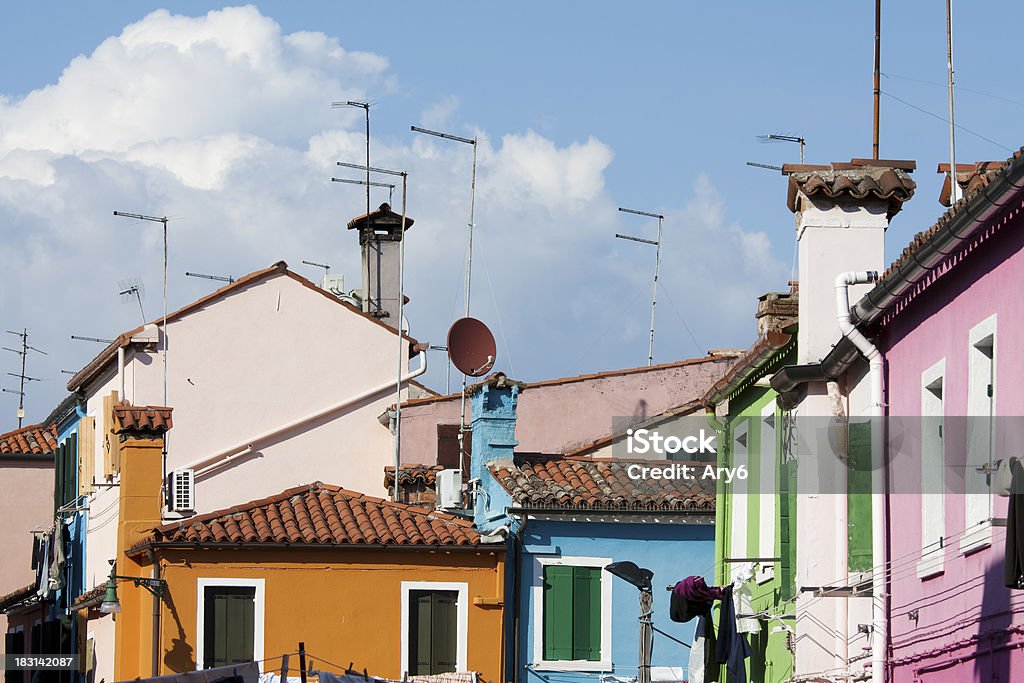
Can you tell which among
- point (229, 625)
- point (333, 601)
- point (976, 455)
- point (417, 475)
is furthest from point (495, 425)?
point (976, 455)

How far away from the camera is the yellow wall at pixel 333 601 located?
25797 millimetres

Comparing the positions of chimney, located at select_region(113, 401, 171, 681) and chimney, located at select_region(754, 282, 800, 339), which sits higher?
chimney, located at select_region(754, 282, 800, 339)

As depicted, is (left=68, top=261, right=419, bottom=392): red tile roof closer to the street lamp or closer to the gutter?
the street lamp

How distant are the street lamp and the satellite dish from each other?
560 cm

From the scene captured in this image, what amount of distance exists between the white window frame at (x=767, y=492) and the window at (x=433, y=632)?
7.32 metres

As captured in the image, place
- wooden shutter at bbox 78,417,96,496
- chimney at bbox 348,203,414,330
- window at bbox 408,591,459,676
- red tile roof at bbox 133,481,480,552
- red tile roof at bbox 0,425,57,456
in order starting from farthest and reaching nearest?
1. red tile roof at bbox 0,425,57,456
2. chimney at bbox 348,203,414,330
3. wooden shutter at bbox 78,417,96,496
4. window at bbox 408,591,459,676
5. red tile roof at bbox 133,481,480,552

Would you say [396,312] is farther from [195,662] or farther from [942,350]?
[942,350]

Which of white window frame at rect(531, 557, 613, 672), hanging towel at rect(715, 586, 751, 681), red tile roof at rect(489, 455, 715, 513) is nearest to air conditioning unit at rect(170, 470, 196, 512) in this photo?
red tile roof at rect(489, 455, 715, 513)

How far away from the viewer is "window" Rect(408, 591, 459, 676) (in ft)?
86.2

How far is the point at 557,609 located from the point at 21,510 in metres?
21.1

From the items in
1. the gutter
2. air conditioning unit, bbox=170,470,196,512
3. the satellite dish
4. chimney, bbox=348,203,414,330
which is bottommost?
air conditioning unit, bbox=170,470,196,512

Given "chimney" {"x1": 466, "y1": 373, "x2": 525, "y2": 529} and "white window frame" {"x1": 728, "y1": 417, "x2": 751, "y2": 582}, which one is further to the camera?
"chimney" {"x1": 466, "y1": 373, "x2": 525, "y2": 529}

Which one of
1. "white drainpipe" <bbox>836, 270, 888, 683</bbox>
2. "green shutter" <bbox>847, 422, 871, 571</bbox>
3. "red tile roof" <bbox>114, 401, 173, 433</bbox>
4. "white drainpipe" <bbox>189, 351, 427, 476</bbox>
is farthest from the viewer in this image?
"white drainpipe" <bbox>189, 351, 427, 476</bbox>

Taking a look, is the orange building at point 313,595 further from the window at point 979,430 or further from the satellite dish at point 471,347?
the window at point 979,430
